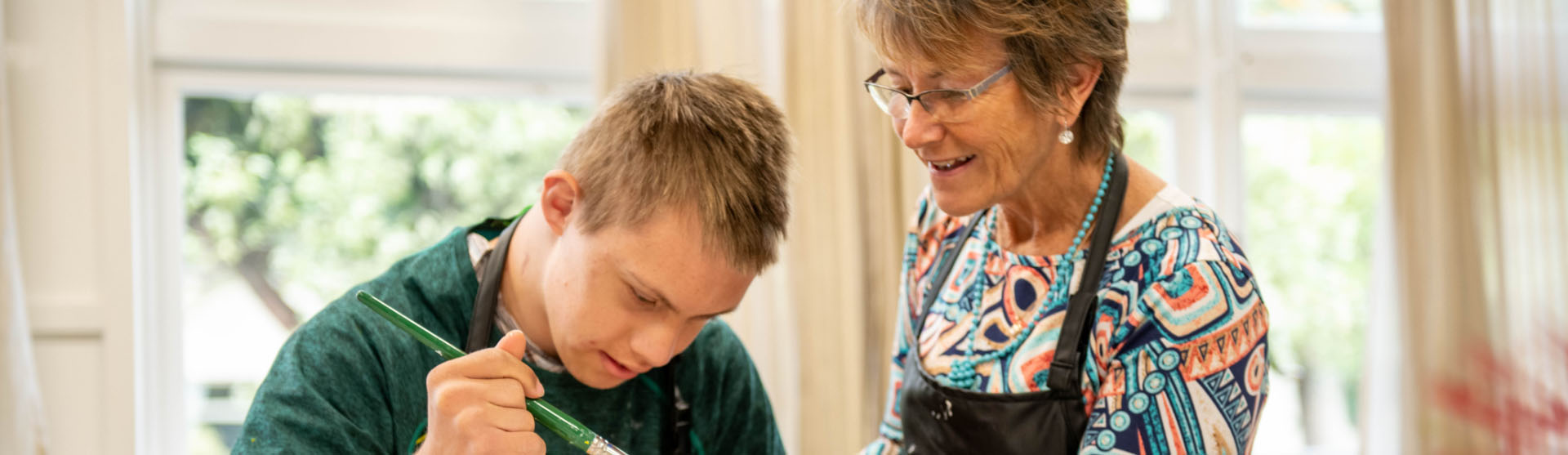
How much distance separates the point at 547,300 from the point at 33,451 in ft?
4.93

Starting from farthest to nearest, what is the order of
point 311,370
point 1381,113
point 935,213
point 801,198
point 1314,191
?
1. point 1314,191
2. point 1381,113
3. point 801,198
4. point 935,213
5. point 311,370

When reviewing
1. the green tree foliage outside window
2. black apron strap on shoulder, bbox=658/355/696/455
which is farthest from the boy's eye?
the green tree foliage outside window

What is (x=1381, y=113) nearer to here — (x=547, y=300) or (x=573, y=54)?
(x=573, y=54)

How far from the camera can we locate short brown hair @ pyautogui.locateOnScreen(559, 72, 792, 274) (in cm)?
122

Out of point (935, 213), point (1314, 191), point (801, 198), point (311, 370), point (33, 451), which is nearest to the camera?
point (311, 370)

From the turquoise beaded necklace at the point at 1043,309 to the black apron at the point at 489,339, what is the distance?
346mm

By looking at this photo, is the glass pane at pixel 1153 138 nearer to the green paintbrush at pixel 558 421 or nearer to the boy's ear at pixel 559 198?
the boy's ear at pixel 559 198

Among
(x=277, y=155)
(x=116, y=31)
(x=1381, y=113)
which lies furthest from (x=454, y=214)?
(x=1381, y=113)

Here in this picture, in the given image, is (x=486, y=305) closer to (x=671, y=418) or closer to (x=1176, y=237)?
(x=671, y=418)

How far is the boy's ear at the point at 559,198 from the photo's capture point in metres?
1.26

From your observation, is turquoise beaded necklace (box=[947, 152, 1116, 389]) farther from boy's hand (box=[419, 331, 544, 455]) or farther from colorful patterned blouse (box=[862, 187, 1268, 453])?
boy's hand (box=[419, 331, 544, 455])

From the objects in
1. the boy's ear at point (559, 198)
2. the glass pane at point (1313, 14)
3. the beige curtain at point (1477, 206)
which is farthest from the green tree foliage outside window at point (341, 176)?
the beige curtain at point (1477, 206)

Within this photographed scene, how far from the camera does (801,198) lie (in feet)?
8.16

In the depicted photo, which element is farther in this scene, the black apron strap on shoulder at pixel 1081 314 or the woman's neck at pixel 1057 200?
the woman's neck at pixel 1057 200
